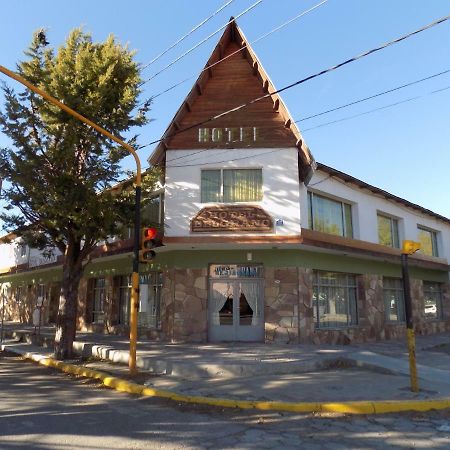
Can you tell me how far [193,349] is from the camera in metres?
12.9

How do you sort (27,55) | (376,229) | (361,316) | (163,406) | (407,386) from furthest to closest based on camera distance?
(376,229)
(361,316)
(27,55)
(407,386)
(163,406)

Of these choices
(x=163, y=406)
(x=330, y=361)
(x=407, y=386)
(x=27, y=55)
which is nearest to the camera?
(x=163, y=406)

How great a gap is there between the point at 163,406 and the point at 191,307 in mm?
7181

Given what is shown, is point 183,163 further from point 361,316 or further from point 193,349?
point 361,316

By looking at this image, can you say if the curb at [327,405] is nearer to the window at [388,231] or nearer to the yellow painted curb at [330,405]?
the yellow painted curb at [330,405]

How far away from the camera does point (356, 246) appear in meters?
17.3

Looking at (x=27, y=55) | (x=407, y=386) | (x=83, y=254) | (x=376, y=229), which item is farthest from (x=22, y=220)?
(x=376, y=229)

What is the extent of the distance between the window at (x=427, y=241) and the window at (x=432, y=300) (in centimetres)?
173

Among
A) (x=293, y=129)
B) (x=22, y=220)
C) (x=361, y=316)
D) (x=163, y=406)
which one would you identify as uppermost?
(x=293, y=129)

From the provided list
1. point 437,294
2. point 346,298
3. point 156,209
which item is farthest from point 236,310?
point 437,294

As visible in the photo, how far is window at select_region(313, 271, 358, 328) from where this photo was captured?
1569 cm

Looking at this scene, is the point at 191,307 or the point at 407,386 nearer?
the point at 407,386

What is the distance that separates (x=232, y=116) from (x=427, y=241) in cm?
1482

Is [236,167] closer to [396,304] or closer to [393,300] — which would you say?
[393,300]
